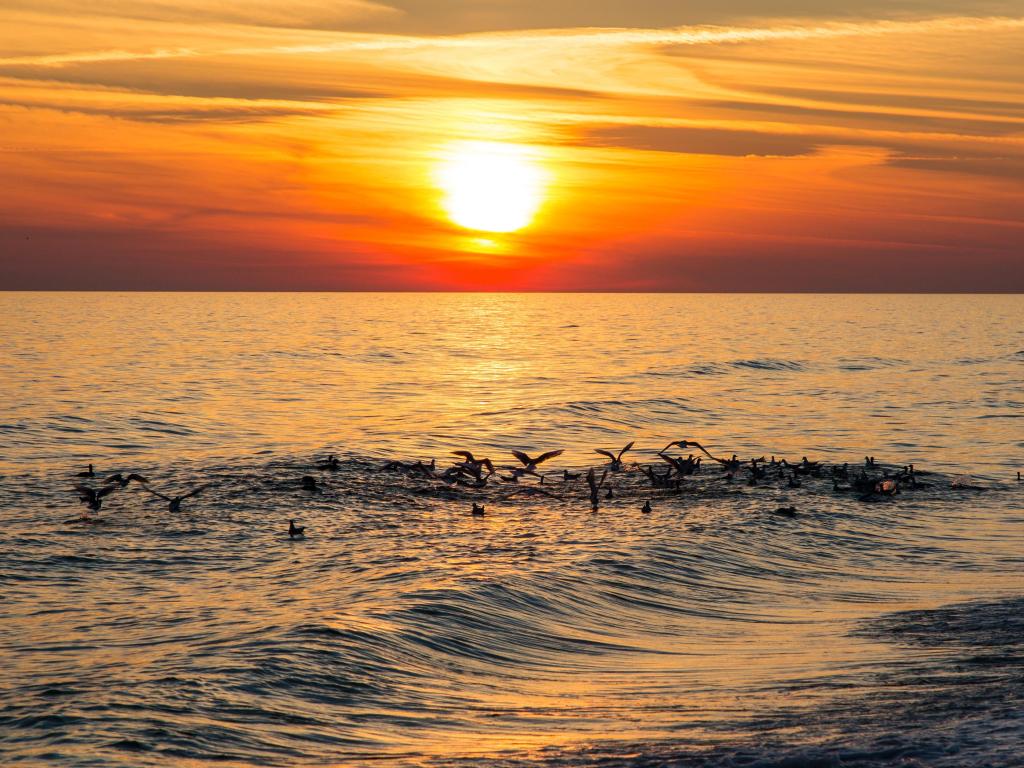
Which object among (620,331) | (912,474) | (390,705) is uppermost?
(620,331)

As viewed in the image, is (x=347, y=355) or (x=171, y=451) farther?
(x=347, y=355)

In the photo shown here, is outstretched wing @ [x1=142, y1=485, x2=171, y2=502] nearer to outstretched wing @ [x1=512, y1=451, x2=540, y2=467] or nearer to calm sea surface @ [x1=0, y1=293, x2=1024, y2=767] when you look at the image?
calm sea surface @ [x1=0, y1=293, x2=1024, y2=767]

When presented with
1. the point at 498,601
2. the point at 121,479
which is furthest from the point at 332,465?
the point at 498,601

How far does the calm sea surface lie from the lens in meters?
9.50

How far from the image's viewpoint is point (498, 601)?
603 inches

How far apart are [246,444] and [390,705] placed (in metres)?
24.2

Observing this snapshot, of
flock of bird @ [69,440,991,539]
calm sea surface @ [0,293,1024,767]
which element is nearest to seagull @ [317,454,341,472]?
flock of bird @ [69,440,991,539]

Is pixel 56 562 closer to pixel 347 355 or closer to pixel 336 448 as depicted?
pixel 336 448

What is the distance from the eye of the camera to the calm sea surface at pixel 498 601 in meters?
9.50

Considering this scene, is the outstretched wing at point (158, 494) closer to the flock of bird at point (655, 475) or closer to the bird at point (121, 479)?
the flock of bird at point (655, 475)

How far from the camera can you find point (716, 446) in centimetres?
3578

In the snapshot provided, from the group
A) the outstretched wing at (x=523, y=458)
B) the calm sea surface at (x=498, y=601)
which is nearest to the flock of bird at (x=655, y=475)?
the outstretched wing at (x=523, y=458)

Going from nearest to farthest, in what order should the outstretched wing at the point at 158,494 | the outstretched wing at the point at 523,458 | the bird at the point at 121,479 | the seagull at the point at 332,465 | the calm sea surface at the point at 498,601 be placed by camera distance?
the calm sea surface at the point at 498,601 < the bird at the point at 121,479 < the outstretched wing at the point at 158,494 < the outstretched wing at the point at 523,458 < the seagull at the point at 332,465

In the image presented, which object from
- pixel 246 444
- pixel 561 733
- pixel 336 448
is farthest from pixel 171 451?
pixel 561 733
